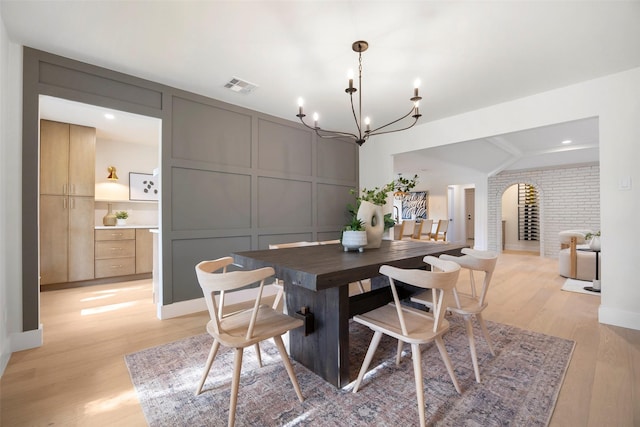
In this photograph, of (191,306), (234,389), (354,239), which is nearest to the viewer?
(234,389)

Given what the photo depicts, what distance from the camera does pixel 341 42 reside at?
7.25 ft

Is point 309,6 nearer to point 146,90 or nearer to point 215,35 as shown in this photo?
point 215,35

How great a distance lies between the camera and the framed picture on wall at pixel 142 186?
509cm

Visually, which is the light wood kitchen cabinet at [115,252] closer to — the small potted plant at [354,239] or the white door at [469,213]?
the small potted plant at [354,239]

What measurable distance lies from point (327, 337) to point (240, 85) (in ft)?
8.51

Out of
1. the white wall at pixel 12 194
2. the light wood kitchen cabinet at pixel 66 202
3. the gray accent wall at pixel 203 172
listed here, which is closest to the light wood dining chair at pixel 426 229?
the gray accent wall at pixel 203 172

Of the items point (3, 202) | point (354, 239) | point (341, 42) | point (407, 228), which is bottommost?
point (407, 228)

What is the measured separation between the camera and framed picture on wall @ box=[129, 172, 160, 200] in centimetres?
509

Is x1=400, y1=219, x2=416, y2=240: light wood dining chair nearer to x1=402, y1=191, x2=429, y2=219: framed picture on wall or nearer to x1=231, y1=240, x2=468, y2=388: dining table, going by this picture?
x1=402, y1=191, x2=429, y2=219: framed picture on wall

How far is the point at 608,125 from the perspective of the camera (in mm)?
2758

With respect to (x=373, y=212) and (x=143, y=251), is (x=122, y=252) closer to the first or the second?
(x=143, y=251)

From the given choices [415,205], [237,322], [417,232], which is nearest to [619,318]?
[237,322]

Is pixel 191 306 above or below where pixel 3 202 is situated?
below

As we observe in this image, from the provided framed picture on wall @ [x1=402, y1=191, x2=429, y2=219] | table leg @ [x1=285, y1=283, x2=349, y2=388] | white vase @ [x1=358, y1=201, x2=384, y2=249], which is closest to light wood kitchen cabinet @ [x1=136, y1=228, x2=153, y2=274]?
table leg @ [x1=285, y1=283, x2=349, y2=388]
